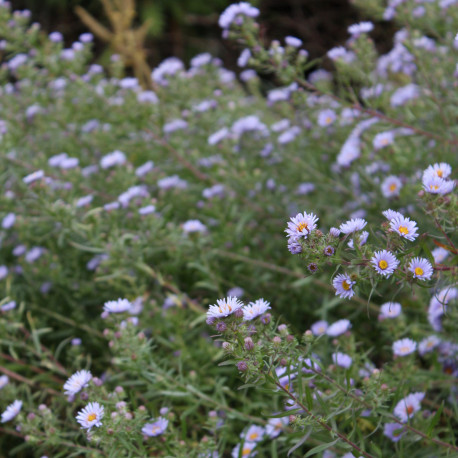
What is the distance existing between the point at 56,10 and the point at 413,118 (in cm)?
684

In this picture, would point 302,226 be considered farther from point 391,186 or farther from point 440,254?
point 391,186

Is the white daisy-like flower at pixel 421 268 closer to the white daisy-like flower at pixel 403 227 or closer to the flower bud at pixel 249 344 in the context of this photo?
the white daisy-like flower at pixel 403 227

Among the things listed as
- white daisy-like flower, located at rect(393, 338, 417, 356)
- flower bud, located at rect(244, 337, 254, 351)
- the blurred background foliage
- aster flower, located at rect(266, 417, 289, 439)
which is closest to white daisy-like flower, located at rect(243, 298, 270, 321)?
flower bud, located at rect(244, 337, 254, 351)

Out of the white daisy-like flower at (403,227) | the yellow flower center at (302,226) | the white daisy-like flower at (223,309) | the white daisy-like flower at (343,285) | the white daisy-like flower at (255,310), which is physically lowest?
the white daisy-like flower at (255,310)

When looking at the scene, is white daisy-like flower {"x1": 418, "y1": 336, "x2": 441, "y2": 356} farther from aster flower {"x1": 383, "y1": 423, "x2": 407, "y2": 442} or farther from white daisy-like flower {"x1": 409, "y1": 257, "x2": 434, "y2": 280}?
white daisy-like flower {"x1": 409, "y1": 257, "x2": 434, "y2": 280}

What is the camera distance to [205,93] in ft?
11.4

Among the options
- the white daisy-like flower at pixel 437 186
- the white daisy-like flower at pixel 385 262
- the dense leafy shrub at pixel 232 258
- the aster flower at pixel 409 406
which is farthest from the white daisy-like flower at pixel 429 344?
the white daisy-like flower at pixel 385 262

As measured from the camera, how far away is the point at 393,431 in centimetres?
164

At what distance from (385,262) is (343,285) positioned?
11 centimetres

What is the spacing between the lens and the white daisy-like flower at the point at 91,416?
4.77 ft

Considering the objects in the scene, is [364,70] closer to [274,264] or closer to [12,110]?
[274,264]

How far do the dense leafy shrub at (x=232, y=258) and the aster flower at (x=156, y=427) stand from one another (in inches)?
1.2

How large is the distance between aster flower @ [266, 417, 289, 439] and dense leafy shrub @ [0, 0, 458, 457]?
0.8 inches

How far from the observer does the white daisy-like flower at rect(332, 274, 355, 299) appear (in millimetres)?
1250
